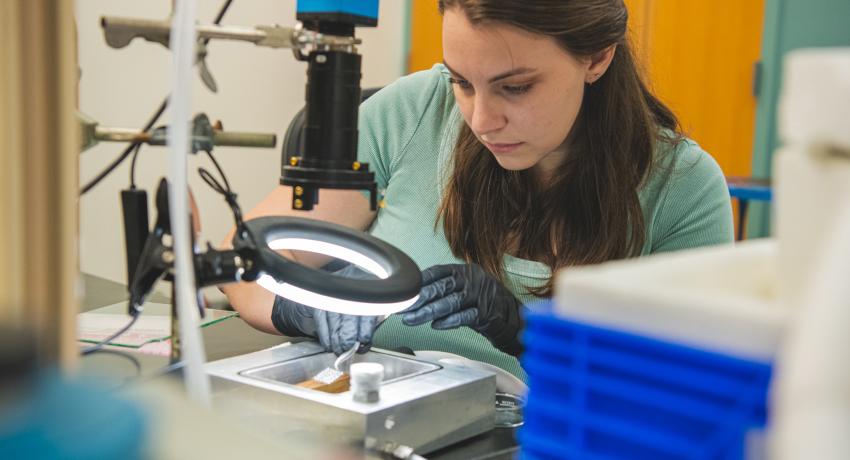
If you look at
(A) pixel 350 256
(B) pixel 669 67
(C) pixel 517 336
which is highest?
(B) pixel 669 67

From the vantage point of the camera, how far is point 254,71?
145 inches

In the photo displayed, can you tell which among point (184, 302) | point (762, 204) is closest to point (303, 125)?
point (184, 302)

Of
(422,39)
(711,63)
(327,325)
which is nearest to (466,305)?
Result: (327,325)

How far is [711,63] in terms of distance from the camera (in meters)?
3.37

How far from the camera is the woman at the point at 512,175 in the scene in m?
1.33

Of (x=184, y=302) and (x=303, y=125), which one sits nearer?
(x=184, y=302)

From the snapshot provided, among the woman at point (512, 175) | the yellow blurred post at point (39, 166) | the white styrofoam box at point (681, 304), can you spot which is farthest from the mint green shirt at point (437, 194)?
the yellow blurred post at point (39, 166)

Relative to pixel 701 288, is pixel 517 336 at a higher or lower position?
lower

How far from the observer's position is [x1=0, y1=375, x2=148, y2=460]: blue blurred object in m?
0.24

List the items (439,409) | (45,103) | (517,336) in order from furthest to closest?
(517,336) → (439,409) → (45,103)

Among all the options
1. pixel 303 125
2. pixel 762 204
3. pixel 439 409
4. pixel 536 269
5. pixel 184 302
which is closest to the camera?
pixel 184 302

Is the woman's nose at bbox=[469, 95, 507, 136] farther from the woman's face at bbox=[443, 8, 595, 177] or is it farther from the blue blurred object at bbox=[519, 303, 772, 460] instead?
the blue blurred object at bbox=[519, 303, 772, 460]

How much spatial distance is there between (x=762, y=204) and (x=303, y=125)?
2926 mm

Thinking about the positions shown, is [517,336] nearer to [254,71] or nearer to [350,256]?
[350,256]
